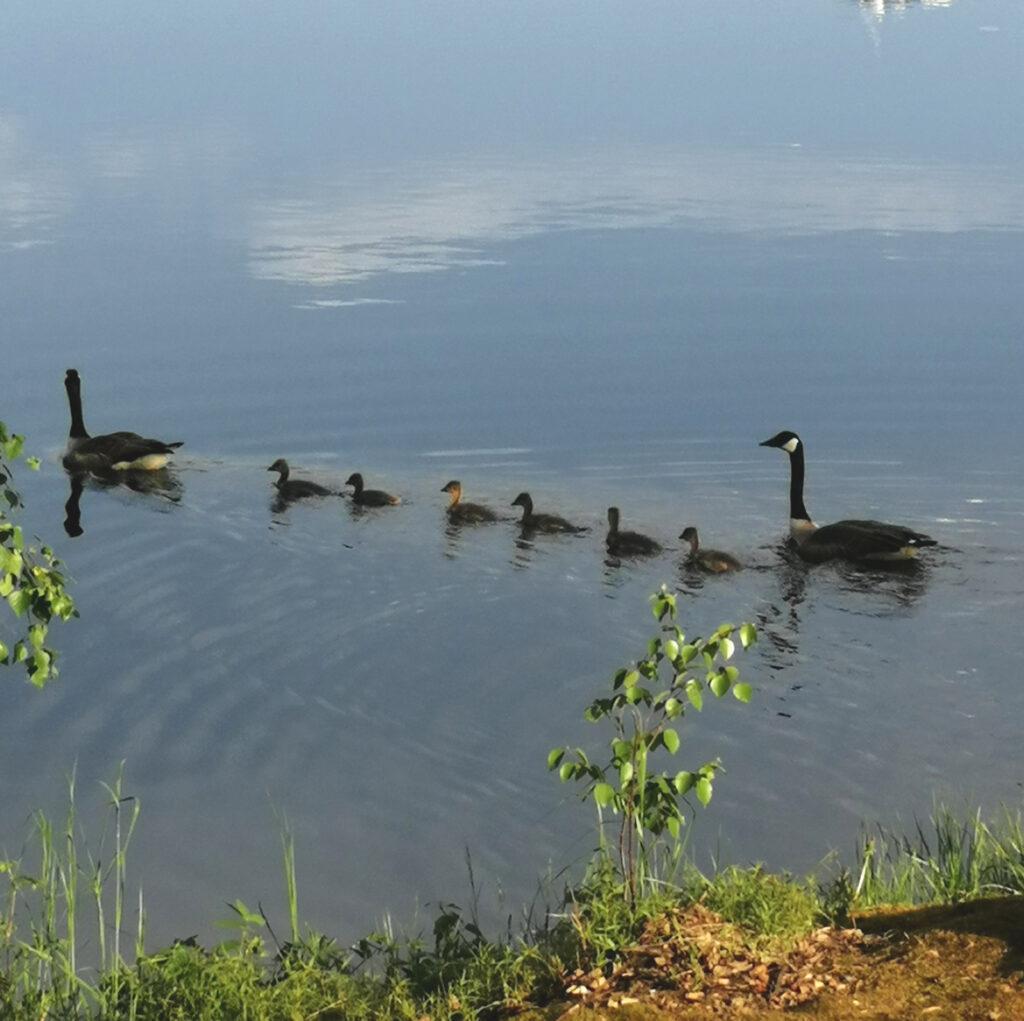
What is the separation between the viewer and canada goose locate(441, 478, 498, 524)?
17.1 meters

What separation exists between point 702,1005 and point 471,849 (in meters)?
3.90


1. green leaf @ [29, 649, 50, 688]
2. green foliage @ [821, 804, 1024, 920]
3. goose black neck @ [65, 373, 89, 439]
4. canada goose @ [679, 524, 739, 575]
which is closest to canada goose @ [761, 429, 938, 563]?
canada goose @ [679, 524, 739, 575]

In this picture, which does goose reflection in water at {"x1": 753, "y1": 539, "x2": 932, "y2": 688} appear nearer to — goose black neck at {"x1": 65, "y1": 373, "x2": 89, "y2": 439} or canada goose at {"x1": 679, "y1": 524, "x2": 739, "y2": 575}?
canada goose at {"x1": 679, "y1": 524, "x2": 739, "y2": 575}

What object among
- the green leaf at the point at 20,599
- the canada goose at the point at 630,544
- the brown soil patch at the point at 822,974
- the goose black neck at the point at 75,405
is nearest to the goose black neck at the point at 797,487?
the canada goose at the point at 630,544

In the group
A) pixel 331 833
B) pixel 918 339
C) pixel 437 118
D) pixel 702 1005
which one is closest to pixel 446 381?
pixel 918 339

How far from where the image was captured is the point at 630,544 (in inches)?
640

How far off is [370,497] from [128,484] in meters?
2.78

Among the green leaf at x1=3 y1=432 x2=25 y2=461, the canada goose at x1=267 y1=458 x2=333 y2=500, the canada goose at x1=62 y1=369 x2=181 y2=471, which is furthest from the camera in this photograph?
the canada goose at x1=62 y1=369 x2=181 y2=471

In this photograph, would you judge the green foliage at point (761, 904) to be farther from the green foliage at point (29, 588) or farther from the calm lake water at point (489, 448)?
the green foliage at point (29, 588)

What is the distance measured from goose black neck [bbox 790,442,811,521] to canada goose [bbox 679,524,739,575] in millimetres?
1099

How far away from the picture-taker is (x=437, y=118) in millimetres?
41281

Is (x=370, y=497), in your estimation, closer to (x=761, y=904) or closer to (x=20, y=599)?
(x=20, y=599)

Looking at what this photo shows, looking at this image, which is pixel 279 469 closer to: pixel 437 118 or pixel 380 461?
pixel 380 461

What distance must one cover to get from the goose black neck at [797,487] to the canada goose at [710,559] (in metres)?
1.10
